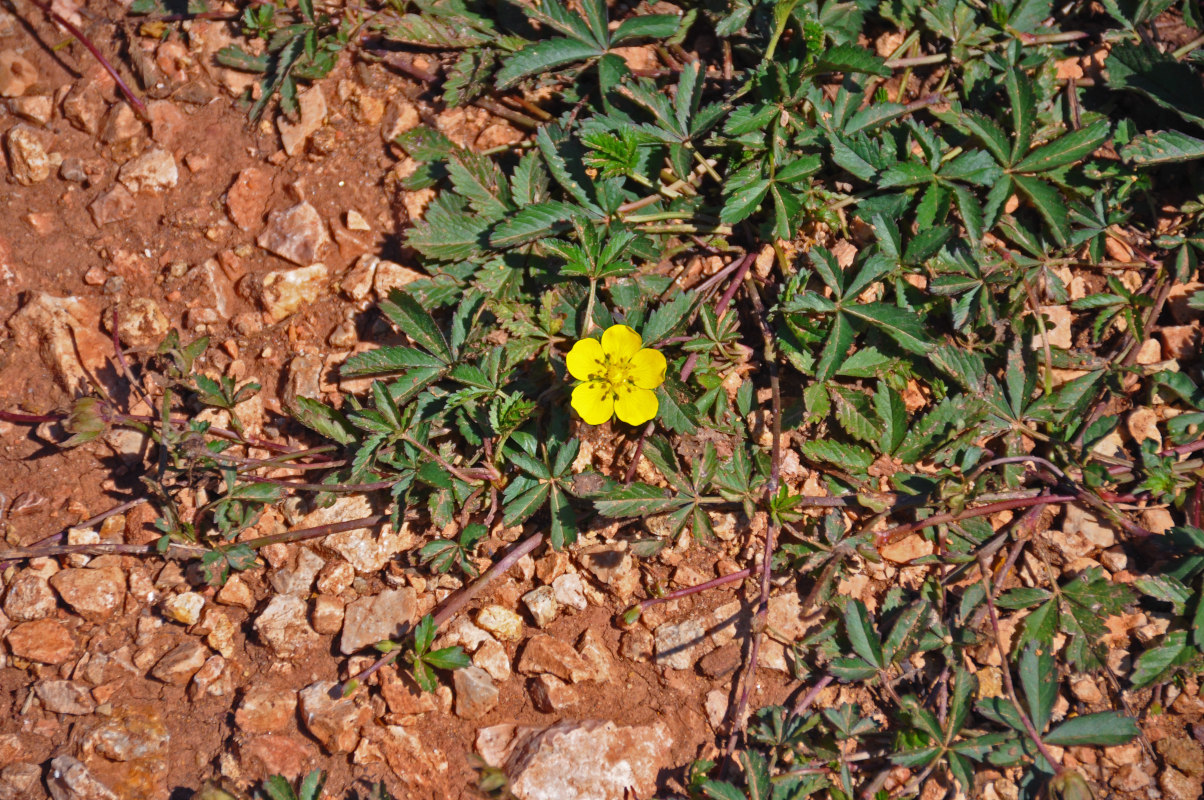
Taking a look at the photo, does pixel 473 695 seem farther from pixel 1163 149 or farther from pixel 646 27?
pixel 1163 149

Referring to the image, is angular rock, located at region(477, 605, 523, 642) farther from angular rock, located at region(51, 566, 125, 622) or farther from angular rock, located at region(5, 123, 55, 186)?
angular rock, located at region(5, 123, 55, 186)

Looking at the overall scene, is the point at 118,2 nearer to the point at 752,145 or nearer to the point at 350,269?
the point at 350,269

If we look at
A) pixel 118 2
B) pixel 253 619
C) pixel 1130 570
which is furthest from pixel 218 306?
pixel 1130 570

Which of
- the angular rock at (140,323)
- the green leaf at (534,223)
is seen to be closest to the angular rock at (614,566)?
the green leaf at (534,223)

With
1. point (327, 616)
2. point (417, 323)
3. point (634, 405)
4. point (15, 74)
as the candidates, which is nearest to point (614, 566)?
point (634, 405)

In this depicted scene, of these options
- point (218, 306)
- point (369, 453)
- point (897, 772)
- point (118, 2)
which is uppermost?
point (118, 2)
